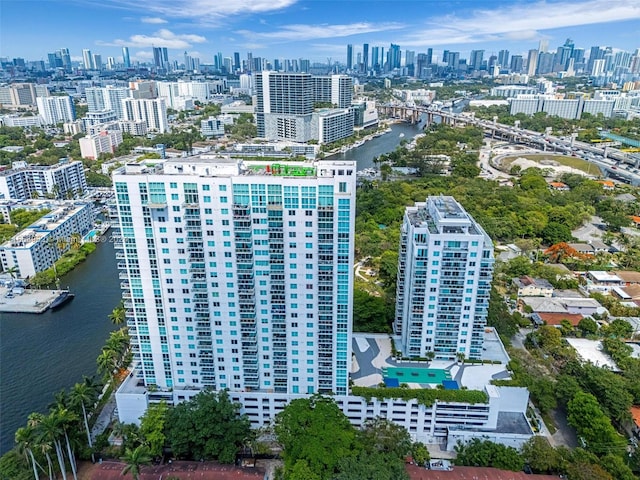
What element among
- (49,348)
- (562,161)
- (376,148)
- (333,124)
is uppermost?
(333,124)

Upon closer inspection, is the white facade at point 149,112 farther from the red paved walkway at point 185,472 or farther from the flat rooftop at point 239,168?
the red paved walkway at point 185,472

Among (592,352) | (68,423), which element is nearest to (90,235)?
(68,423)

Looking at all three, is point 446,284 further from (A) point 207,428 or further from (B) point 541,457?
(A) point 207,428

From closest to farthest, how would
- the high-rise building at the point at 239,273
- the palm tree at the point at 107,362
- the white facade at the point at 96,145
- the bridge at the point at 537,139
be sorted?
1. the high-rise building at the point at 239,273
2. the palm tree at the point at 107,362
3. the bridge at the point at 537,139
4. the white facade at the point at 96,145

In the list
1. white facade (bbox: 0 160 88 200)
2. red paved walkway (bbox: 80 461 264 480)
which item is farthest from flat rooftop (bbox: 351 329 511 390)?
white facade (bbox: 0 160 88 200)

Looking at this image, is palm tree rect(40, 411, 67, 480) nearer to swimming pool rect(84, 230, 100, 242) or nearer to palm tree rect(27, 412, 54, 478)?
palm tree rect(27, 412, 54, 478)

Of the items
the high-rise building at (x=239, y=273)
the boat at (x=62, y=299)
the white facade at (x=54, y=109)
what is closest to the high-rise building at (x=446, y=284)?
the high-rise building at (x=239, y=273)
